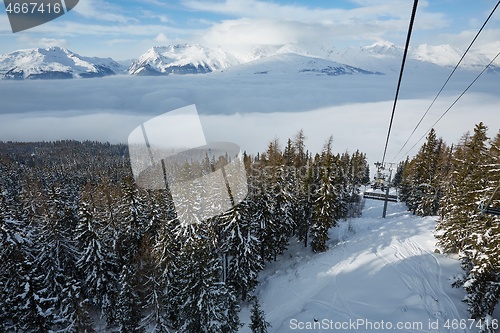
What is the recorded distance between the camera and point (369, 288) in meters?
23.5

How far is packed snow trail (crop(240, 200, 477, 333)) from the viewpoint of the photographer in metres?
19.8

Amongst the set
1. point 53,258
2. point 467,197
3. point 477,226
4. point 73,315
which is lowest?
point 73,315

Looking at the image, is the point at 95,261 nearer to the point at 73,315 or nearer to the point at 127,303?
the point at 73,315

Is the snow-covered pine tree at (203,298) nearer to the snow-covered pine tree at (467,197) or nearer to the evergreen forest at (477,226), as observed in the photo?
the evergreen forest at (477,226)

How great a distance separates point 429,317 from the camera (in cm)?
1922

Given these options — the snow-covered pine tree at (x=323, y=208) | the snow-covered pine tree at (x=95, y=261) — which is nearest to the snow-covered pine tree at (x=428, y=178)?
the snow-covered pine tree at (x=323, y=208)

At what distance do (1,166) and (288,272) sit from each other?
89.8 meters

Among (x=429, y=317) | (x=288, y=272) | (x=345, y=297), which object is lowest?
(x=288, y=272)

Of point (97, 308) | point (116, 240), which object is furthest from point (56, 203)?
point (97, 308)

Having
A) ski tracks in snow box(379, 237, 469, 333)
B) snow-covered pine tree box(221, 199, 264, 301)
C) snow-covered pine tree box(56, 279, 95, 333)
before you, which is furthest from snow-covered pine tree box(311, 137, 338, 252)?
snow-covered pine tree box(56, 279, 95, 333)

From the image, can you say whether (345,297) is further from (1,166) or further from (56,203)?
(1,166)

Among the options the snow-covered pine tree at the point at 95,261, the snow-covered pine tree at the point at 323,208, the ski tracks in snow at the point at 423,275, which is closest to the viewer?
the ski tracks in snow at the point at 423,275

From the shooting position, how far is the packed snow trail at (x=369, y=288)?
19.8m

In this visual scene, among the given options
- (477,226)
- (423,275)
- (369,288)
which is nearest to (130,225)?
(369,288)
